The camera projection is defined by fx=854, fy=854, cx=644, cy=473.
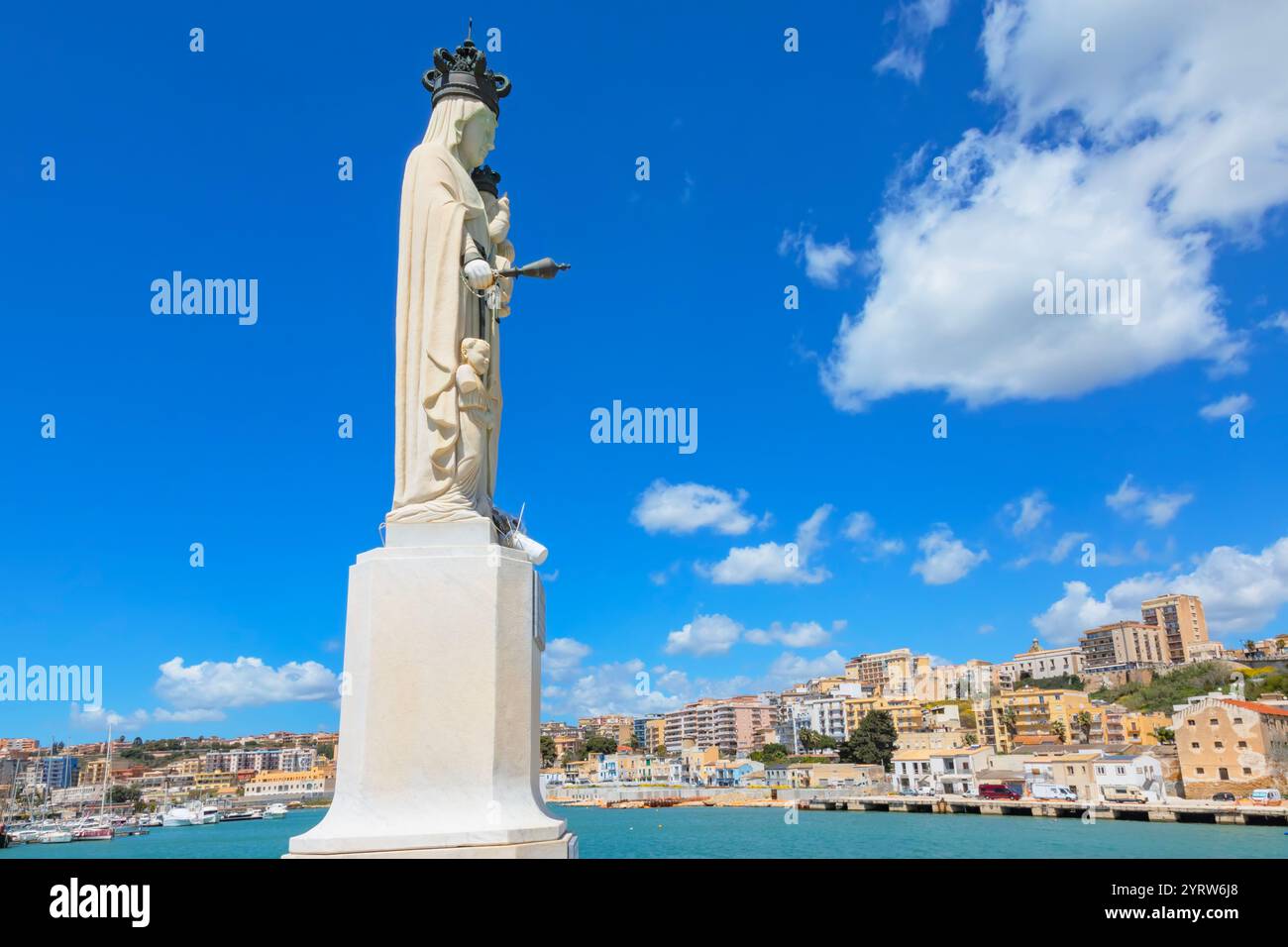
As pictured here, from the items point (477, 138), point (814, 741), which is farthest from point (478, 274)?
point (814, 741)

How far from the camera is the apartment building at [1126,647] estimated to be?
471 feet

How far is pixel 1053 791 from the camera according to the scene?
77.8m

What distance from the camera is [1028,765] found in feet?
276

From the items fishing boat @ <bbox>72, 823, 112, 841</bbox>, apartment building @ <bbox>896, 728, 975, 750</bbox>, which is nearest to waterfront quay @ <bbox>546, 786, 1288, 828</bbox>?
apartment building @ <bbox>896, 728, 975, 750</bbox>

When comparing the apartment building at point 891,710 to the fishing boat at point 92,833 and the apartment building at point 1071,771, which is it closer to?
the apartment building at point 1071,771

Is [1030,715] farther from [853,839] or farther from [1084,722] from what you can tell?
[853,839]

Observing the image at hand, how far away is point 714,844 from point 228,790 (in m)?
92.8

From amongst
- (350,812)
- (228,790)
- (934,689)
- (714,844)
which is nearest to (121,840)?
(228,790)

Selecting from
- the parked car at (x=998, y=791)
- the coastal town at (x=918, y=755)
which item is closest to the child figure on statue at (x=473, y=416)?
the coastal town at (x=918, y=755)

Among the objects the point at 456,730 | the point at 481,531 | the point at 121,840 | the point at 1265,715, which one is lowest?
the point at 121,840

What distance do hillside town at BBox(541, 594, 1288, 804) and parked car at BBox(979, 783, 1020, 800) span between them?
0.46 feet

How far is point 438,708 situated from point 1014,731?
108975 mm

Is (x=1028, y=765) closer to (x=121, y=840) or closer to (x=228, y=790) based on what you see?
(x=121, y=840)

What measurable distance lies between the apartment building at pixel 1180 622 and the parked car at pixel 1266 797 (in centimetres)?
8590
